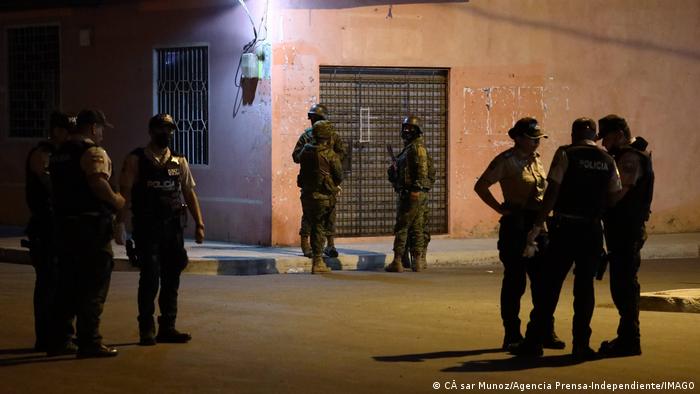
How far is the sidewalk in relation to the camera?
56.0ft

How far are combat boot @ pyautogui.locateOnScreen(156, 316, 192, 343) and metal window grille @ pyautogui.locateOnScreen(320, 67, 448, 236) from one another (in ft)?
30.9

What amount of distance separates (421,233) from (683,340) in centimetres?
632

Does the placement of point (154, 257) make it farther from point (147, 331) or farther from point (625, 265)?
point (625, 265)

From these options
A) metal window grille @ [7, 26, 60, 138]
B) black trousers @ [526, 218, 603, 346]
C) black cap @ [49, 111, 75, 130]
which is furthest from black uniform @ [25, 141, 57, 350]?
metal window grille @ [7, 26, 60, 138]

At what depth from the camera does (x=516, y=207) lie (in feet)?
34.1

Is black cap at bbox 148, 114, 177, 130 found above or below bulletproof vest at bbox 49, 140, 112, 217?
above

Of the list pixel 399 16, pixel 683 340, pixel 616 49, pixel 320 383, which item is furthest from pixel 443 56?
pixel 320 383

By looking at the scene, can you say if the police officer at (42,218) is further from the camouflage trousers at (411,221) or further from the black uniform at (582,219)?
the camouflage trousers at (411,221)

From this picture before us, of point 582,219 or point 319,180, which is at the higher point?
point 319,180

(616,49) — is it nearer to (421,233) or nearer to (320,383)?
(421,233)

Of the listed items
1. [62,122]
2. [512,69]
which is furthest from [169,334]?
[512,69]

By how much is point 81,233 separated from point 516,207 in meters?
3.33

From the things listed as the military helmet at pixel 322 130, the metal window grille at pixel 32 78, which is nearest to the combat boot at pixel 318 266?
the military helmet at pixel 322 130

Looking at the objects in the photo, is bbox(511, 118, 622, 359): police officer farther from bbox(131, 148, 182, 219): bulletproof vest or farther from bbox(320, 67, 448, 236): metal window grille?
bbox(320, 67, 448, 236): metal window grille
